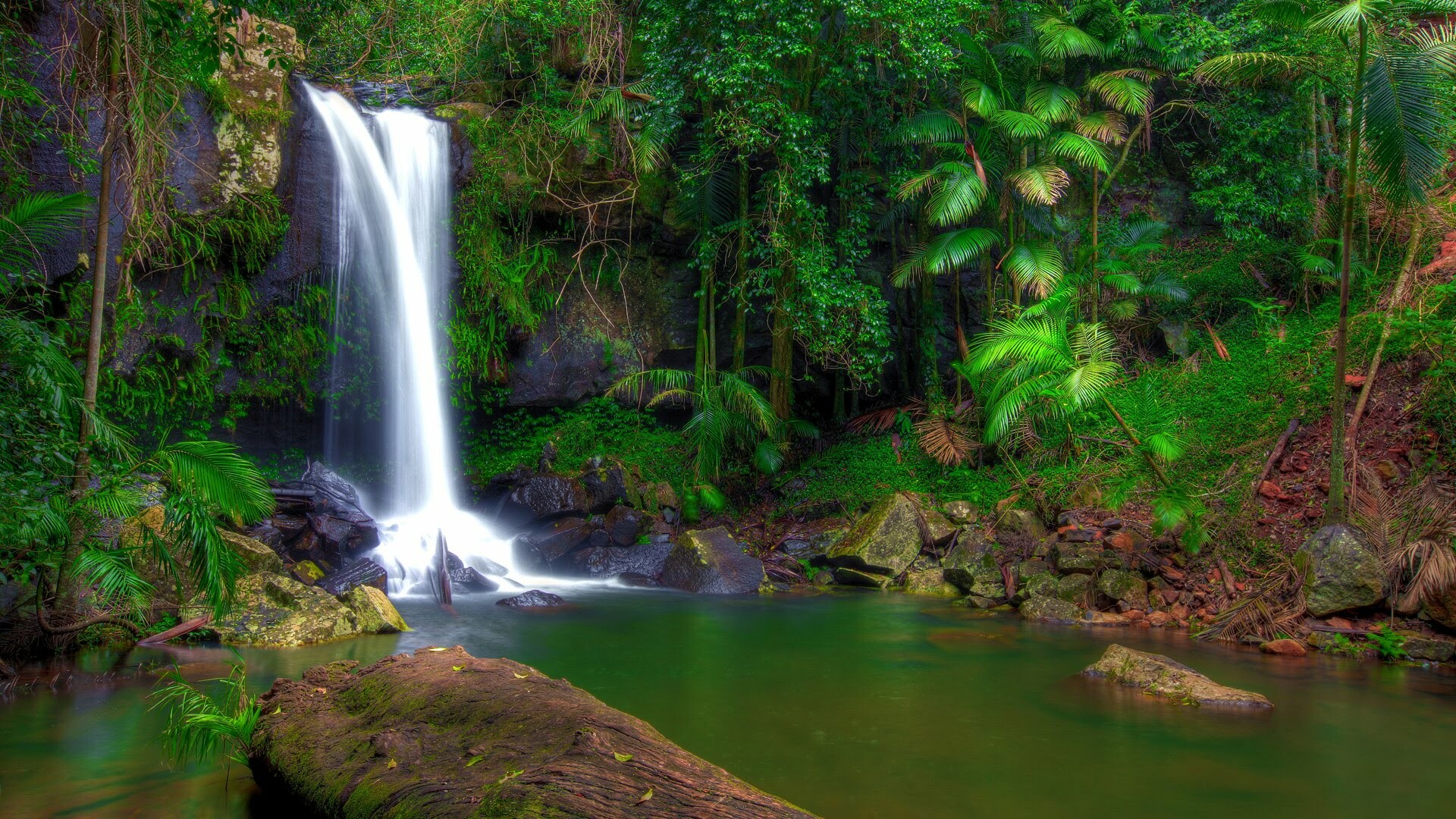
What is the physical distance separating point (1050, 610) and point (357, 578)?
7.10 meters

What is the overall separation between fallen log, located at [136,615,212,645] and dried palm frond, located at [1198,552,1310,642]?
841 cm

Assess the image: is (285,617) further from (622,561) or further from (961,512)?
(961,512)

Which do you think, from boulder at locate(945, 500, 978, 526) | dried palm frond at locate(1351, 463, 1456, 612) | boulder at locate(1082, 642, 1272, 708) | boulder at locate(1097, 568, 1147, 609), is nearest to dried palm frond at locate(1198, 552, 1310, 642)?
dried palm frond at locate(1351, 463, 1456, 612)

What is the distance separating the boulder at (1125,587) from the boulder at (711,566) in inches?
156

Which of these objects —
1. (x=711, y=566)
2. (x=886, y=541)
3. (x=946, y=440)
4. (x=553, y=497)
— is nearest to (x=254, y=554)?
(x=553, y=497)

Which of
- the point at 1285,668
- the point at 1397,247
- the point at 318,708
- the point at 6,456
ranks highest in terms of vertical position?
the point at 1397,247

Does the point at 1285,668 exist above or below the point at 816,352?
below

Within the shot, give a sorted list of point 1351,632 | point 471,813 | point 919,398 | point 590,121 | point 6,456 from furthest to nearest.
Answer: point 919,398, point 590,121, point 1351,632, point 6,456, point 471,813

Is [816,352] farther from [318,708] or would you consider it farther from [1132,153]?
[318,708]

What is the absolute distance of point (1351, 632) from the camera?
23.7 ft

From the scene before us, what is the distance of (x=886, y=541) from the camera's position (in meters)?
11.2

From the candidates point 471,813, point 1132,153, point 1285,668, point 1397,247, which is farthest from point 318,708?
point 1132,153

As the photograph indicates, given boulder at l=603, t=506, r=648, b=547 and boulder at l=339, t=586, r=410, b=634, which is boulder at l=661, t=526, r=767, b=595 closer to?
boulder at l=603, t=506, r=648, b=547

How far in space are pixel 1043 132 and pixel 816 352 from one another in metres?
4.04
